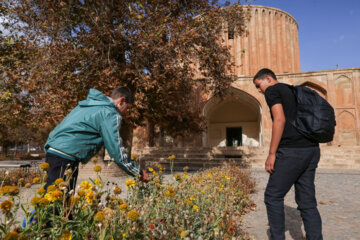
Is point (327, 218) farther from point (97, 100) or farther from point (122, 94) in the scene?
point (97, 100)

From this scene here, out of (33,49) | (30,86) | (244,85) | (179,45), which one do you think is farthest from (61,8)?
(244,85)

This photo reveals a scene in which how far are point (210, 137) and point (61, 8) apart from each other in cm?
2126

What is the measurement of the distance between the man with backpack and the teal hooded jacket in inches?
50.5

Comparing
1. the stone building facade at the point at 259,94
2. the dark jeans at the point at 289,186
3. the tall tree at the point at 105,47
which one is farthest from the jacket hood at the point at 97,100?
the stone building facade at the point at 259,94

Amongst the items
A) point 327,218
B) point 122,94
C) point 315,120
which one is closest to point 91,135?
point 122,94

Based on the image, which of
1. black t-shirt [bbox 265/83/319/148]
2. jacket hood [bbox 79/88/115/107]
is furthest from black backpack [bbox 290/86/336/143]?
jacket hood [bbox 79/88/115/107]

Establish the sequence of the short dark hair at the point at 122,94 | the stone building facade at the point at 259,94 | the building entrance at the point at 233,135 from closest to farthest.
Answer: the short dark hair at the point at 122,94 → the stone building facade at the point at 259,94 → the building entrance at the point at 233,135

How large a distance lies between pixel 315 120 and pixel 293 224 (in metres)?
2.07

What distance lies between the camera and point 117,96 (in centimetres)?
227

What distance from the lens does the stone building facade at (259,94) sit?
60.7 feet

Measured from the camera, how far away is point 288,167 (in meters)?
2.22

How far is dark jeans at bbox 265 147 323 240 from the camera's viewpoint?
2.22 meters

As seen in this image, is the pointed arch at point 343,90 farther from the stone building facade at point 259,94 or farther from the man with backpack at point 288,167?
the man with backpack at point 288,167

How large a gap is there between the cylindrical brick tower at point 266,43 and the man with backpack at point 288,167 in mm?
22034
